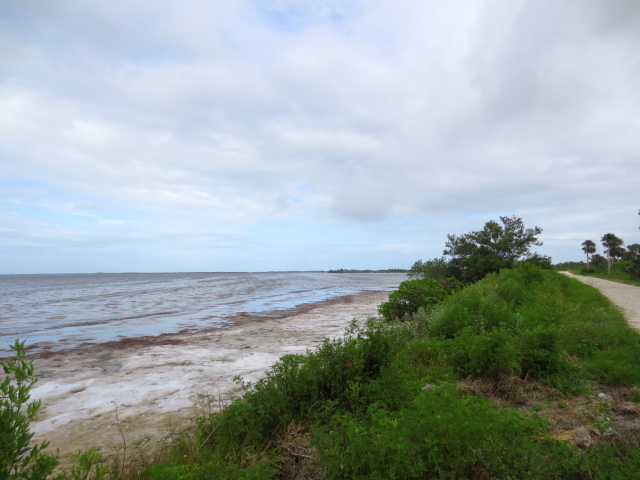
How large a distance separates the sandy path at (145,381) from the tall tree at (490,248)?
54.4ft

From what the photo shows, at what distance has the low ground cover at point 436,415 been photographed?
3512 millimetres

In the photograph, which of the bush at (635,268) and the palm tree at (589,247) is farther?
the palm tree at (589,247)

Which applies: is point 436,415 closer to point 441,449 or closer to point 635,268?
point 441,449

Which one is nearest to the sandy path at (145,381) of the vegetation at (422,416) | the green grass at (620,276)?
the vegetation at (422,416)

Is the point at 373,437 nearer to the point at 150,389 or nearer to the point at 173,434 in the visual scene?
the point at 173,434

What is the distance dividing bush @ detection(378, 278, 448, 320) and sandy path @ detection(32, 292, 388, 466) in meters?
3.01

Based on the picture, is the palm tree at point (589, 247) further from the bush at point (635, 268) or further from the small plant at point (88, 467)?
the small plant at point (88, 467)

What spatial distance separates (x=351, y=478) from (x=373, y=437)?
0.46 m

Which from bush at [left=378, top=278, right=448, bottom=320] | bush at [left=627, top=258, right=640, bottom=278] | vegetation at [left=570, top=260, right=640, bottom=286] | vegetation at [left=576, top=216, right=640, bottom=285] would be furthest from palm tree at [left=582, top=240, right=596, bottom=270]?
bush at [left=378, top=278, right=448, bottom=320]

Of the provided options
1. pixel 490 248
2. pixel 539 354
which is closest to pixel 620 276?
pixel 490 248

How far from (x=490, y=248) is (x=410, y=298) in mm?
15409

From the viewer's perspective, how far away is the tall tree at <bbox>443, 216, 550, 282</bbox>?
2723 centimetres

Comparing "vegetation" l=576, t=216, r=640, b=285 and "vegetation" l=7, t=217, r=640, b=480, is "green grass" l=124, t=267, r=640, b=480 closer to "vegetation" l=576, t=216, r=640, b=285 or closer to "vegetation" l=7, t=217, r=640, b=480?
"vegetation" l=7, t=217, r=640, b=480

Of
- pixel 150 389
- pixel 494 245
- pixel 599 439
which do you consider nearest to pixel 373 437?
pixel 599 439
